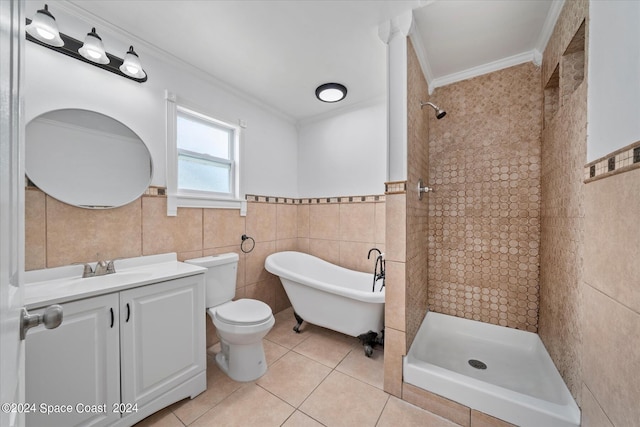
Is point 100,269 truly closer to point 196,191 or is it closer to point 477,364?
point 196,191

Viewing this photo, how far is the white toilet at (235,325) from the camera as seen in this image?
1.67 m

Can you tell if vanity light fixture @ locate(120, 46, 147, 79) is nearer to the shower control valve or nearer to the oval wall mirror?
the oval wall mirror

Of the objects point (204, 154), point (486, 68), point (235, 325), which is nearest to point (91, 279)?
point (235, 325)

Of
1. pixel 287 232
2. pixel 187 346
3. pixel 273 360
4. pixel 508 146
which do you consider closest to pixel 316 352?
pixel 273 360

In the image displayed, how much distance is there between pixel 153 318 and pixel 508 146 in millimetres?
2889

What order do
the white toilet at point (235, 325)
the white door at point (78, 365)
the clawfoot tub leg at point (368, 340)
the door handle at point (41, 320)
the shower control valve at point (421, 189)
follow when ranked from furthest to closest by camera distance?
1. the clawfoot tub leg at point (368, 340)
2. the shower control valve at point (421, 189)
3. the white toilet at point (235, 325)
4. the white door at point (78, 365)
5. the door handle at point (41, 320)

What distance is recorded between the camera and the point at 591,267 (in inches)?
39.0

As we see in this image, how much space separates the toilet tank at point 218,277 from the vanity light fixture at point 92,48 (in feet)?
4.76

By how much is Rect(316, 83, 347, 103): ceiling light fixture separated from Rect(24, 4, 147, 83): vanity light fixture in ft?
4.78

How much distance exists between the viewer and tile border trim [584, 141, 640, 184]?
74 cm

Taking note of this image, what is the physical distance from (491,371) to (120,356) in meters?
2.37

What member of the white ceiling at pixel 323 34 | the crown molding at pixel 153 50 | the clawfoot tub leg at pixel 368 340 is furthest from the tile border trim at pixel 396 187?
the crown molding at pixel 153 50

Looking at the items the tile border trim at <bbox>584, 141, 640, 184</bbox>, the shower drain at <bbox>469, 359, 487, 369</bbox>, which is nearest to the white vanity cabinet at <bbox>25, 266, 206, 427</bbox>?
the shower drain at <bbox>469, 359, 487, 369</bbox>

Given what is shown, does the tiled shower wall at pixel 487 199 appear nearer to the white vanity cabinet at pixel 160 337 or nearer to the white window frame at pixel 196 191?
the white window frame at pixel 196 191
